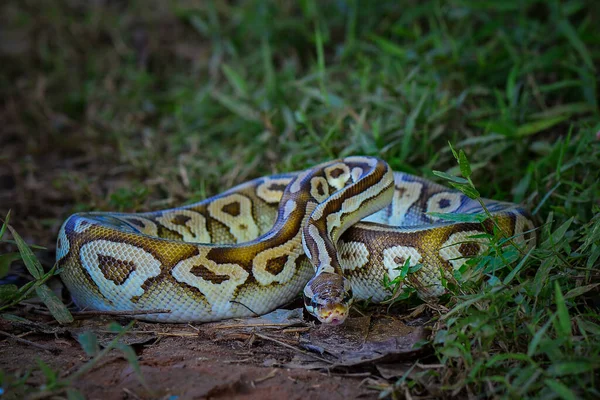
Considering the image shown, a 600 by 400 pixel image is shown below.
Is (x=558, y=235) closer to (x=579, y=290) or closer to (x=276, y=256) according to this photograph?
(x=579, y=290)

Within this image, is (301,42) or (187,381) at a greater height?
(301,42)

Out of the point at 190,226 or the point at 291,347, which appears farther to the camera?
the point at 190,226

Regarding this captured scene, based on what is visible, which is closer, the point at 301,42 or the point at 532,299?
the point at 532,299

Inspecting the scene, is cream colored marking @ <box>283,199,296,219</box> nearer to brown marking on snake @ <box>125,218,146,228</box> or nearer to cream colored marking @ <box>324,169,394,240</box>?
cream colored marking @ <box>324,169,394,240</box>

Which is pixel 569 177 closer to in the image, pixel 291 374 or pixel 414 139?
pixel 414 139

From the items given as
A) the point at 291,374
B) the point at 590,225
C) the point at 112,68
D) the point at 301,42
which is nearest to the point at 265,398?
the point at 291,374

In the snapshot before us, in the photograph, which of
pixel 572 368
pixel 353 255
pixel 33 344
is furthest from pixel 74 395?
pixel 572 368
